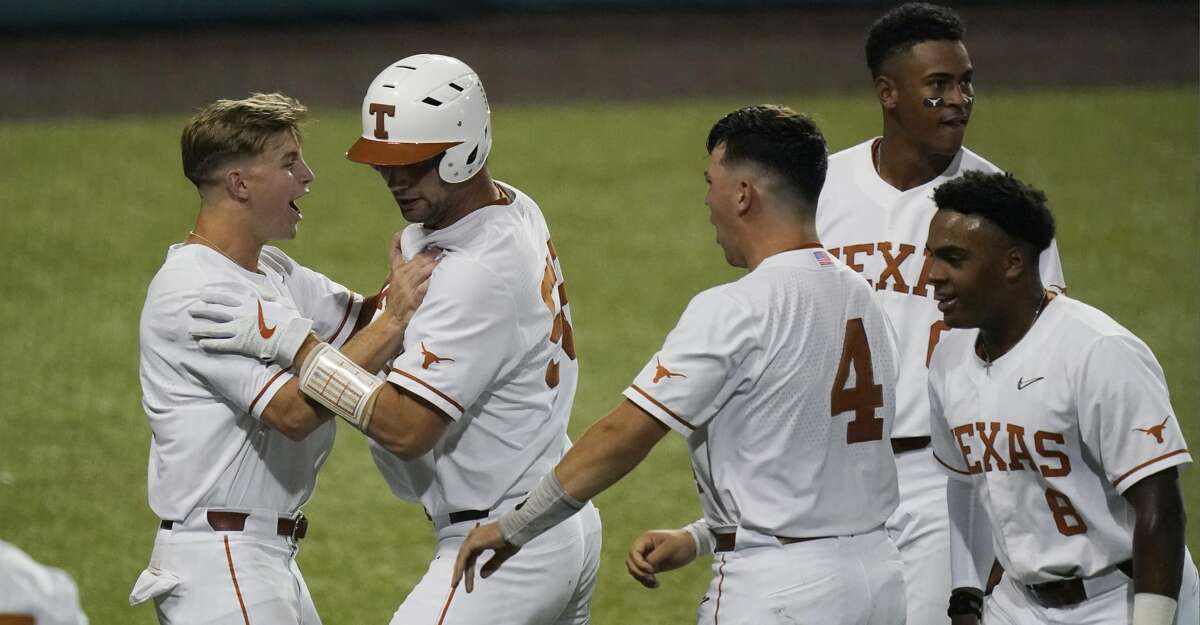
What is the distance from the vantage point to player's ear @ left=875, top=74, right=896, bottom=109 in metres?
5.90

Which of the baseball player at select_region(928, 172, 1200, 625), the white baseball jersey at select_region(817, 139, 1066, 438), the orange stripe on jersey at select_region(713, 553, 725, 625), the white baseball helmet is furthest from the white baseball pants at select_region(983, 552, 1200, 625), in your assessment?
the white baseball helmet

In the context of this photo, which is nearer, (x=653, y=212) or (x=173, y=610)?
(x=173, y=610)

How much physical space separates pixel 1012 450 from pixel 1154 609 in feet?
1.91

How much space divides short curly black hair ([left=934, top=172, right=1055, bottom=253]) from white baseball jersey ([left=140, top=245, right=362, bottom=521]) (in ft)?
6.80

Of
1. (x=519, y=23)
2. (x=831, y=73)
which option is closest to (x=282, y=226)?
(x=831, y=73)

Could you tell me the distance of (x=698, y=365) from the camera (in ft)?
13.2

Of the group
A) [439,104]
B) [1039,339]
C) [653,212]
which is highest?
[439,104]

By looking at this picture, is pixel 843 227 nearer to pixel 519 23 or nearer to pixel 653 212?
pixel 653 212

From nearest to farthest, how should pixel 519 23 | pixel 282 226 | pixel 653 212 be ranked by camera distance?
pixel 282 226 < pixel 653 212 < pixel 519 23

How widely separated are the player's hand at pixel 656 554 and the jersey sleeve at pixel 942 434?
834 mm

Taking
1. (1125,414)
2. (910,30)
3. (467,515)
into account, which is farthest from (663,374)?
(910,30)

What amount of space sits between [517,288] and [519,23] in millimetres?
14847

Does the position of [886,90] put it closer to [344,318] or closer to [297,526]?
[344,318]

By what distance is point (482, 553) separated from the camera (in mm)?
4449
